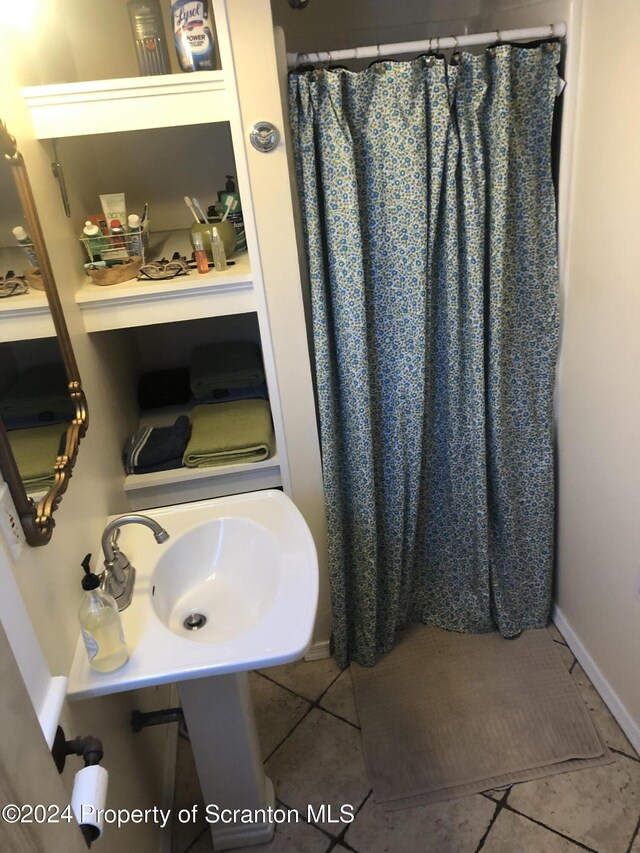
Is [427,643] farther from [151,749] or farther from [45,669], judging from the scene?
[45,669]

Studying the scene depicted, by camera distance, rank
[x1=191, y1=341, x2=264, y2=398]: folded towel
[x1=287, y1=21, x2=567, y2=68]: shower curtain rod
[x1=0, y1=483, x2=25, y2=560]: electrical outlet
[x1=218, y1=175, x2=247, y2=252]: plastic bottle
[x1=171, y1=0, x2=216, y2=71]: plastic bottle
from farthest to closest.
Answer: [x1=191, y1=341, x2=264, y2=398]: folded towel
[x1=218, y1=175, x2=247, y2=252]: plastic bottle
[x1=287, y1=21, x2=567, y2=68]: shower curtain rod
[x1=171, y1=0, x2=216, y2=71]: plastic bottle
[x1=0, y1=483, x2=25, y2=560]: electrical outlet

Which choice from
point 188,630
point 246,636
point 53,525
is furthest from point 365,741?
point 53,525

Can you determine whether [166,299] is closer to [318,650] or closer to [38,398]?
[38,398]

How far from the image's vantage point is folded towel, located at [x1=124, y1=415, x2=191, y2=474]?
6.03 feet

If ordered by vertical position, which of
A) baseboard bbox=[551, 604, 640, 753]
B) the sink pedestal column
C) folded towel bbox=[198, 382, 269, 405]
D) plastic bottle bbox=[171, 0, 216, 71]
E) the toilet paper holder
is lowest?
baseboard bbox=[551, 604, 640, 753]

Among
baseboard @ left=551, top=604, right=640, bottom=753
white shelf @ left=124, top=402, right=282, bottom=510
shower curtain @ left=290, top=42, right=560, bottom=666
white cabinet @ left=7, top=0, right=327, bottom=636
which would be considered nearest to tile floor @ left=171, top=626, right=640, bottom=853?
baseboard @ left=551, top=604, right=640, bottom=753

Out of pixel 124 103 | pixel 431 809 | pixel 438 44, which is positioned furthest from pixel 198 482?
pixel 438 44

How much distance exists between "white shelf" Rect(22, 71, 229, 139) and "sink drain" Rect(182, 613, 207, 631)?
1175 mm

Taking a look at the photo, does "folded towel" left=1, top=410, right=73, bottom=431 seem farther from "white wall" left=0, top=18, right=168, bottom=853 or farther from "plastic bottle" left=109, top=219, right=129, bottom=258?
"plastic bottle" left=109, top=219, right=129, bottom=258

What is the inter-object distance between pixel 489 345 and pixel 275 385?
2.10 feet

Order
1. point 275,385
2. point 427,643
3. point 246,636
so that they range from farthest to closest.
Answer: point 427,643 → point 275,385 → point 246,636

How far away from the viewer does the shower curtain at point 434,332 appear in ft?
5.11

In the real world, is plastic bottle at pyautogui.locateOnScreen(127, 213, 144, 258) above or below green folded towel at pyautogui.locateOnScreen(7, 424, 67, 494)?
above

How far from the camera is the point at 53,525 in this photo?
3.67 feet
